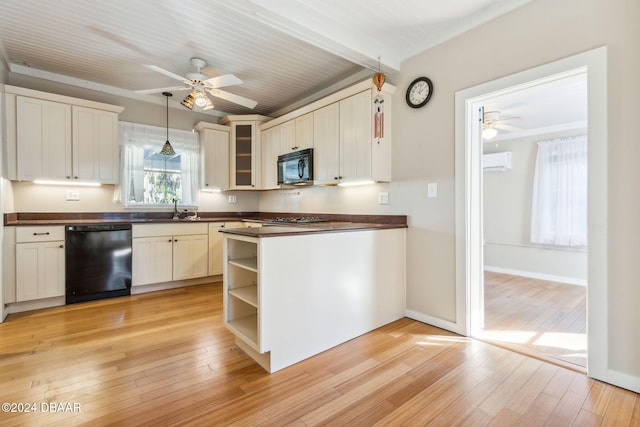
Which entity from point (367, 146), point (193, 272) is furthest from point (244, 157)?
point (367, 146)

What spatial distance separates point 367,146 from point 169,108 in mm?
3066

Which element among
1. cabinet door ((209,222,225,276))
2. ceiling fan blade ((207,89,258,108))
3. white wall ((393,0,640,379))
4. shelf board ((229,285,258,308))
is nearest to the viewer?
white wall ((393,0,640,379))

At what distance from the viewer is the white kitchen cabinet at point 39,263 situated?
2922 mm

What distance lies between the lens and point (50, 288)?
10.0 ft

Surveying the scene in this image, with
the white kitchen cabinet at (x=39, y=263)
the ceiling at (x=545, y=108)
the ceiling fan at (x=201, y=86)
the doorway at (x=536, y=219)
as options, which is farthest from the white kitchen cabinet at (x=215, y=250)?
the ceiling at (x=545, y=108)

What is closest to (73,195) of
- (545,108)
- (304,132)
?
(304,132)

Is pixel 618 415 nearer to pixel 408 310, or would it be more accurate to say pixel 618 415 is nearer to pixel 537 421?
pixel 537 421

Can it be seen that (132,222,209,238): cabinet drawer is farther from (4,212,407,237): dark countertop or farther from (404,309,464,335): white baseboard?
(404,309,464,335): white baseboard

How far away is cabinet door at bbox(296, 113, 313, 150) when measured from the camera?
3518 millimetres

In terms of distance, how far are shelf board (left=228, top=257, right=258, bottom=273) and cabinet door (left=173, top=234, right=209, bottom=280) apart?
1.95m

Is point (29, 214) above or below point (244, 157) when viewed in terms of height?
below

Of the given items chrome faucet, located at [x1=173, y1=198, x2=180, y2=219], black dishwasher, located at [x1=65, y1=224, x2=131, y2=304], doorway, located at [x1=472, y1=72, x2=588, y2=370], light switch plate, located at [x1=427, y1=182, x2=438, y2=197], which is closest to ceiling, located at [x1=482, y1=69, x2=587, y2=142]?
doorway, located at [x1=472, y1=72, x2=588, y2=370]

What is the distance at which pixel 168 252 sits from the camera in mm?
3740

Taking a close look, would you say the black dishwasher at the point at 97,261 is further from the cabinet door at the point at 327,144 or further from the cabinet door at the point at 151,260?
the cabinet door at the point at 327,144
